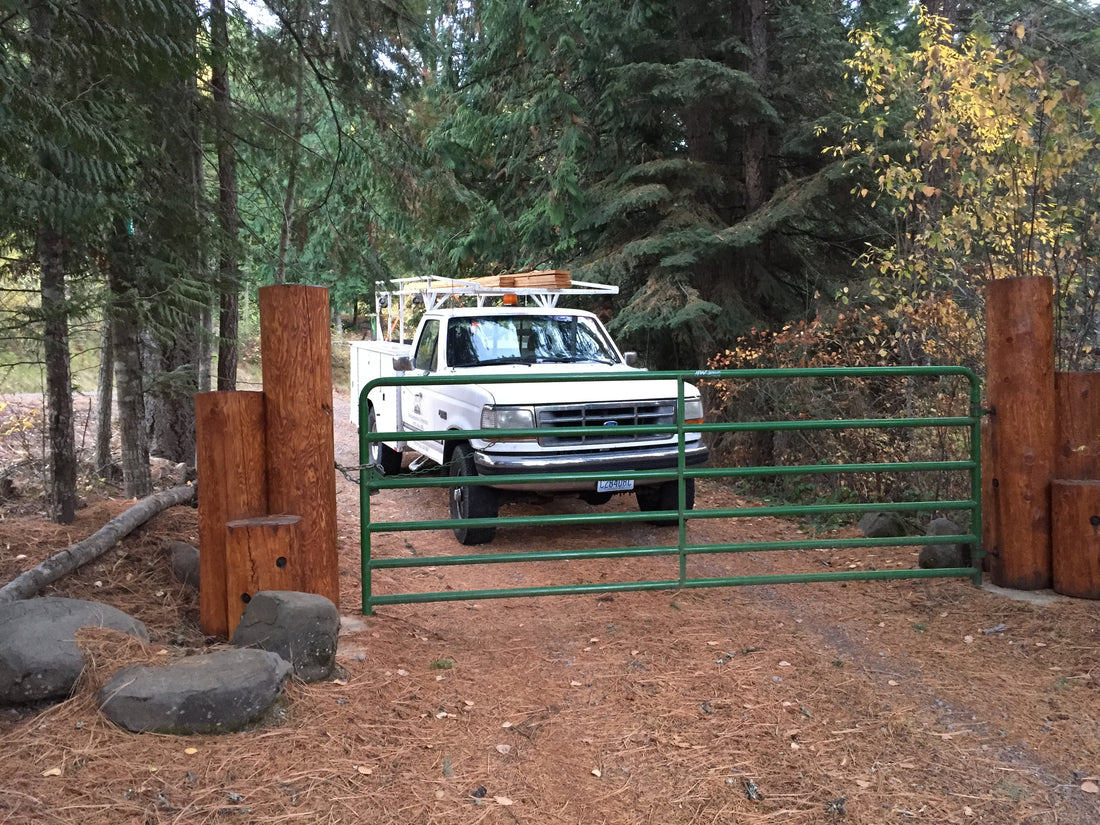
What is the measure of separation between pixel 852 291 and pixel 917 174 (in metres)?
2.72

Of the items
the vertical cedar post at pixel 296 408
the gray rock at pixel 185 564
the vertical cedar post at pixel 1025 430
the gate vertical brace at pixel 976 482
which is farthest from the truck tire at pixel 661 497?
the gray rock at pixel 185 564

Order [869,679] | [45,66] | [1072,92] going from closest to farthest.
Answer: [869,679] < [45,66] < [1072,92]

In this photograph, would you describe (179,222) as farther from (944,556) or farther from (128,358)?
(944,556)

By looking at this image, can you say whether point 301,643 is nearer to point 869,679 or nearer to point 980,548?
point 869,679

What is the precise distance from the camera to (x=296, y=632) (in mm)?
4320

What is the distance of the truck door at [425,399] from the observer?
870 cm

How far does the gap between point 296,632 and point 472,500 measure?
3216 mm

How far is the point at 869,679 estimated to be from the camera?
4.62 metres

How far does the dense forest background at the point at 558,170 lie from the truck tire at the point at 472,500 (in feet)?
8.12

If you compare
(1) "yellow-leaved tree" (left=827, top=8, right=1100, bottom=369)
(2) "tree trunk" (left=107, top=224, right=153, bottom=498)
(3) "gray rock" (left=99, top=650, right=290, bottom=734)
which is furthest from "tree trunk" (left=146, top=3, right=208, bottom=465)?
(1) "yellow-leaved tree" (left=827, top=8, right=1100, bottom=369)

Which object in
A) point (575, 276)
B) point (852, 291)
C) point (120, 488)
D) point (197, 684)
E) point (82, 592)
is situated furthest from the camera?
point (575, 276)

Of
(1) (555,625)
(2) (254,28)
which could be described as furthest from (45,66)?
(1) (555,625)

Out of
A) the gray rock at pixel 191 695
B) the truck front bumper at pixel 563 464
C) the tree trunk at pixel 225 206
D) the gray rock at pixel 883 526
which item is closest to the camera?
the gray rock at pixel 191 695

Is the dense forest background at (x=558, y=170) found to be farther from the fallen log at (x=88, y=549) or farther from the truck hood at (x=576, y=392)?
the truck hood at (x=576, y=392)
